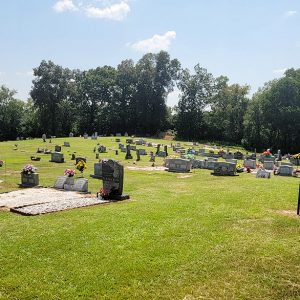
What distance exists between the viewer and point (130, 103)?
84.3 m

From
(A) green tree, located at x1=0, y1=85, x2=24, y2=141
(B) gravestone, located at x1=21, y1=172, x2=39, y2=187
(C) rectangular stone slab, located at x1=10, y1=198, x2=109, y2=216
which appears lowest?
(C) rectangular stone slab, located at x1=10, y1=198, x2=109, y2=216

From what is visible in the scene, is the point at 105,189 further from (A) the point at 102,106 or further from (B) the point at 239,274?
(A) the point at 102,106

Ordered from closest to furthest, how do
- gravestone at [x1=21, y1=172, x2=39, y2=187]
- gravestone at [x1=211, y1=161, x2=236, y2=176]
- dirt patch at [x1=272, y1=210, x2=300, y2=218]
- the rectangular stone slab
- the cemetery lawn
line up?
the cemetery lawn → dirt patch at [x1=272, y1=210, x2=300, y2=218] → the rectangular stone slab → gravestone at [x1=21, y1=172, x2=39, y2=187] → gravestone at [x1=211, y1=161, x2=236, y2=176]

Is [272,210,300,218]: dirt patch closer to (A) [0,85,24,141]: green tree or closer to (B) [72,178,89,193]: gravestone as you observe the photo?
(B) [72,178,89,193]: gravestone

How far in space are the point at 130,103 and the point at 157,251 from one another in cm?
7616

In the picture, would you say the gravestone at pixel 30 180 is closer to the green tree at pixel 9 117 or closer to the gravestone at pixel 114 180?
the gravestone at pixel 114 180

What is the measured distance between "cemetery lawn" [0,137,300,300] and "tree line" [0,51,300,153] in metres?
63.9

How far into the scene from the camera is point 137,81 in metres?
82.9

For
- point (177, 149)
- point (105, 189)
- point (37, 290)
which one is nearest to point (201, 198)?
point (105, 189)

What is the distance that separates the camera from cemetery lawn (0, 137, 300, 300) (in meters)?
7.60

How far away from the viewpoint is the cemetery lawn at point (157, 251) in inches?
299

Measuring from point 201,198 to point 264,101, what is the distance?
54269mm

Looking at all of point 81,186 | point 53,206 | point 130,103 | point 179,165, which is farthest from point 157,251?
point 130,103

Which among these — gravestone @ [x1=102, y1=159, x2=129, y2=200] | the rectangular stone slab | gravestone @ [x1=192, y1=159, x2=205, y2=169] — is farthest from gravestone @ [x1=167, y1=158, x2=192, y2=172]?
the rectangular stone slab
